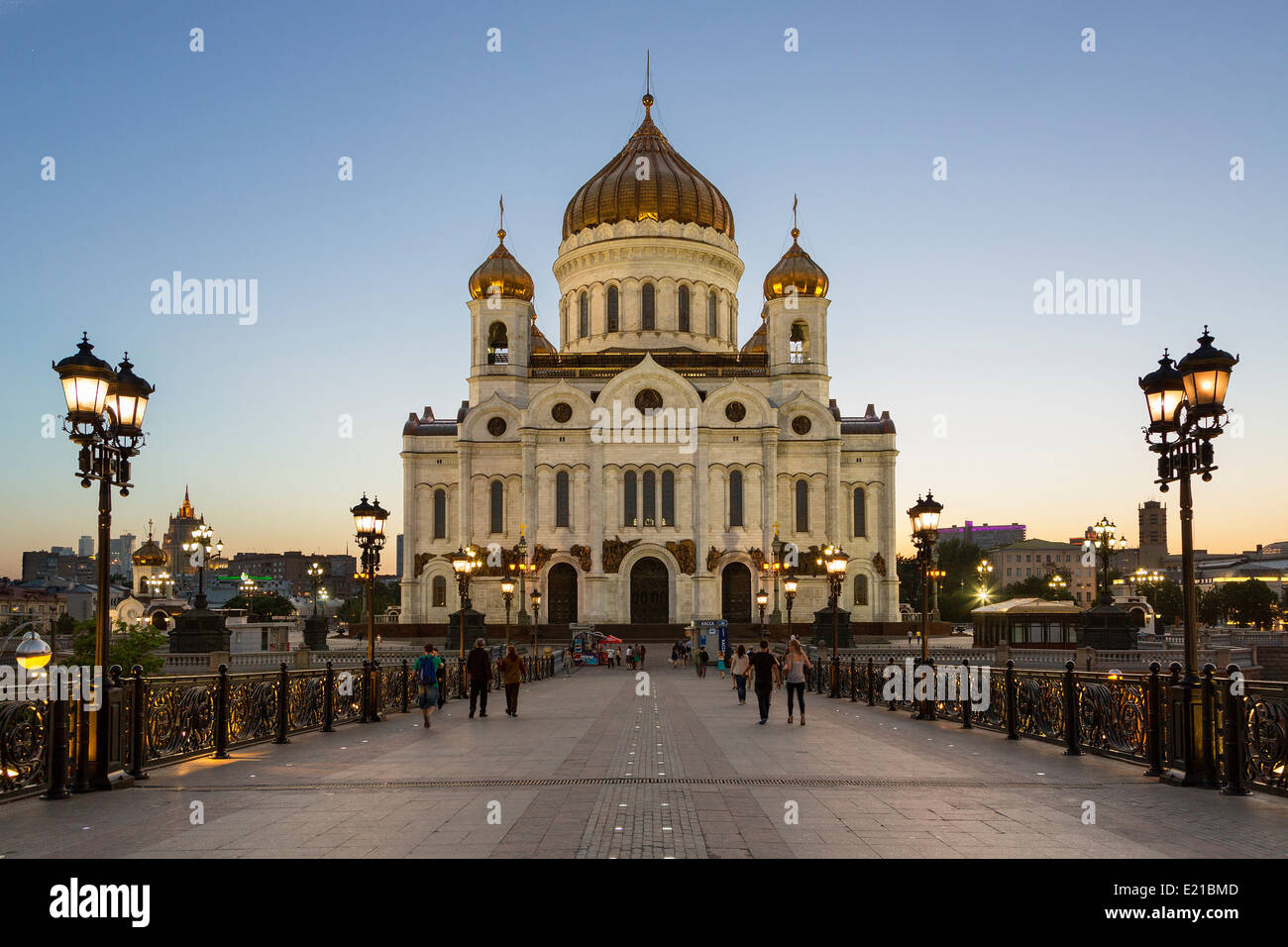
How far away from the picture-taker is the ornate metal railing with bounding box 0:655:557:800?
406 inches

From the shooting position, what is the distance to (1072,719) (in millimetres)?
13844

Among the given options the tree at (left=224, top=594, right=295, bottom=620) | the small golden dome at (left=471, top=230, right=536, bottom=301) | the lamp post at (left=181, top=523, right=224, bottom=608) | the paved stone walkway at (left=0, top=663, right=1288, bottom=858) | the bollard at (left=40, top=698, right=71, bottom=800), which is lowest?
the tree at (left=224, top=594, right=295, bottom=620)

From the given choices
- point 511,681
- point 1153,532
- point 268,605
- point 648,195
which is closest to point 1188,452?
point 511,681

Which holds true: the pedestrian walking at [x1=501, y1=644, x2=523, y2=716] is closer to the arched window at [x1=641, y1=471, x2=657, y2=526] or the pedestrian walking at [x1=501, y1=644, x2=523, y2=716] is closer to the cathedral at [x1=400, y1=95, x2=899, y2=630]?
the cathedral at [x1=400, y1=95, x2=899, y2=630]

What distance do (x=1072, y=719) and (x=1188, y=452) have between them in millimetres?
4041

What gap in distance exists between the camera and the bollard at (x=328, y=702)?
58.1 feet

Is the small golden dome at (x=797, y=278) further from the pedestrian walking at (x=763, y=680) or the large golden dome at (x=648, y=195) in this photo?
the pedestrian walking at (x=763, y=680)

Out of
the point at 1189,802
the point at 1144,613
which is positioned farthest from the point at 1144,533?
the point at 1189,802

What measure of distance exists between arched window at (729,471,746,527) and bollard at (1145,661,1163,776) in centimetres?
4837

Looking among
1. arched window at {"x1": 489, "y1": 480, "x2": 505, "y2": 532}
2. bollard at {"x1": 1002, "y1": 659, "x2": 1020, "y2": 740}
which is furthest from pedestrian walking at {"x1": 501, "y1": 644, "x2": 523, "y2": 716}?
arched window at {"x1": 489, "y1": 480, "x2": 505, "y2": 532}

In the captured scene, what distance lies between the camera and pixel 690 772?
12.1 metres

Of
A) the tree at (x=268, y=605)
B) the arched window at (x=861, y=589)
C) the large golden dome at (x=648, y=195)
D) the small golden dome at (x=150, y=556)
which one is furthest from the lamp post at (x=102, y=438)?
the tree at (x=268, y=605)

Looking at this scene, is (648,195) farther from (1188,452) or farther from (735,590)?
(1188,452)

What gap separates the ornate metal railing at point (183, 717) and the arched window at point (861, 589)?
42.9 m
